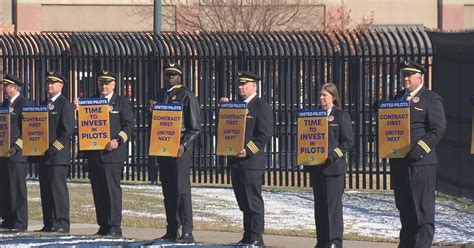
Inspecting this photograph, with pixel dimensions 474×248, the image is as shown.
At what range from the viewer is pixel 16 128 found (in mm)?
16406

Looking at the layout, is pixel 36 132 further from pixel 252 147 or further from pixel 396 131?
pixel 396 131

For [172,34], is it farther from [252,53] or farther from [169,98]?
[169,98]

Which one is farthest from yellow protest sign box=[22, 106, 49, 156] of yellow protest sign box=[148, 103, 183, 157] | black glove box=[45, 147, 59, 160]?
yellow protest sign box=[148, 103, 183, 157]

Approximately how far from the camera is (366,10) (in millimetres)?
40844

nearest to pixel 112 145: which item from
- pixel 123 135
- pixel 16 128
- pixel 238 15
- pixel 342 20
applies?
pixel 123 135

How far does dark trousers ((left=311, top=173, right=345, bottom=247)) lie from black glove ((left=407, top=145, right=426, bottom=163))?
103 cm

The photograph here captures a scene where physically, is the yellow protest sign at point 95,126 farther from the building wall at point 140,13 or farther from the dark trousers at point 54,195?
the building wall at point 140,13

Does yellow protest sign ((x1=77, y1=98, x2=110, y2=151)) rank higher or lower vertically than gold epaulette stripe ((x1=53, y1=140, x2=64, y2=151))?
higher

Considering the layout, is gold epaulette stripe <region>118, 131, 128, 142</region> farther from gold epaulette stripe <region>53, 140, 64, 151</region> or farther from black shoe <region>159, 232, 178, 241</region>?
black shoe <region>159, 232, 178, 241</region>

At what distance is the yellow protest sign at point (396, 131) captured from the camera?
13297 millimetres

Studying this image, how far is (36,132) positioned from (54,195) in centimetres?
76

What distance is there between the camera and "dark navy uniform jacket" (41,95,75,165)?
15.7 meters

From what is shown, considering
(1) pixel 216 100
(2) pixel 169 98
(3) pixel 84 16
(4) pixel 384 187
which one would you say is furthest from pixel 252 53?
(3) pixel 84 16

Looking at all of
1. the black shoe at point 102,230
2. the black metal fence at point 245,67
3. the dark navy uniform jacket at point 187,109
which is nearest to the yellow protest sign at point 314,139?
the dark navy uniform jacket at point 187,109
